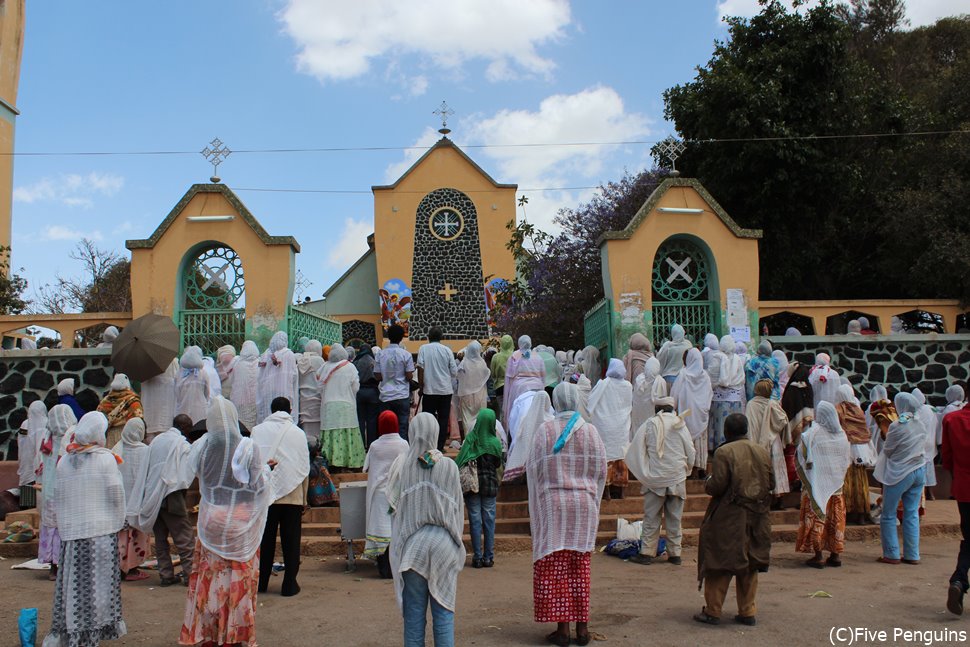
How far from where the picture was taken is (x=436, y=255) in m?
27.1

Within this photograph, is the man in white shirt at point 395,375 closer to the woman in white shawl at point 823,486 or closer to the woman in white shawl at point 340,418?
the woman in white shawl at point 340,418

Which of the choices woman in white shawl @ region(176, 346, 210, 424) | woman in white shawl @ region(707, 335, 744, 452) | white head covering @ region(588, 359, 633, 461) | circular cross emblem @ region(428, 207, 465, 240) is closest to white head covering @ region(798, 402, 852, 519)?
white head covering @ region(588, 359, 633, 461)

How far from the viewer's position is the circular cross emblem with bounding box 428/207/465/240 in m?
27.3

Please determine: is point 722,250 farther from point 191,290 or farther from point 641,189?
point 191,290

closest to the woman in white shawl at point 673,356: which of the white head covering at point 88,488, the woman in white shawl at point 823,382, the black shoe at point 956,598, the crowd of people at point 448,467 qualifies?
the crowd of people at point 448,467

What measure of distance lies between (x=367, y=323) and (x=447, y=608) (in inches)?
900

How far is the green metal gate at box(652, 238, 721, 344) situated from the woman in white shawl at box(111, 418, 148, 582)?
795cm

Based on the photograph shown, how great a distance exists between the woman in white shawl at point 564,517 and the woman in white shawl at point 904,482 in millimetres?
3539

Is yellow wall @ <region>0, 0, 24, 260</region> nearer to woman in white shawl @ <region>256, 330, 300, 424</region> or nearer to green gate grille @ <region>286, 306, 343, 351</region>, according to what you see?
green gate grille @ <region>286, 306, 343, 351</region>

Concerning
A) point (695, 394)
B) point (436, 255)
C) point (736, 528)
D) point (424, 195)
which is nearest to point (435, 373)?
point (695, 394)

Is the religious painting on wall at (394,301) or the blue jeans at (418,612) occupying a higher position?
the religious painting on wall at (394,301)

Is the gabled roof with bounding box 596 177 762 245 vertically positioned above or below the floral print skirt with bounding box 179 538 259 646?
above

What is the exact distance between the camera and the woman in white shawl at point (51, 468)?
313 inches

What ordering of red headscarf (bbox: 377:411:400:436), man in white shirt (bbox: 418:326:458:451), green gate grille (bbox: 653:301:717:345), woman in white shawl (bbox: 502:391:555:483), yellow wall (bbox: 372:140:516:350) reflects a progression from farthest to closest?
yellow wall (bbox: 372:140:516:350), green gate grille (bbox: 653:301:717:345), man in white shirt (bbox: 418:326:458:451), woman in white shawl (bbox: 502:391:555:483), red headscarf (bbox: 377:411:400:436)
